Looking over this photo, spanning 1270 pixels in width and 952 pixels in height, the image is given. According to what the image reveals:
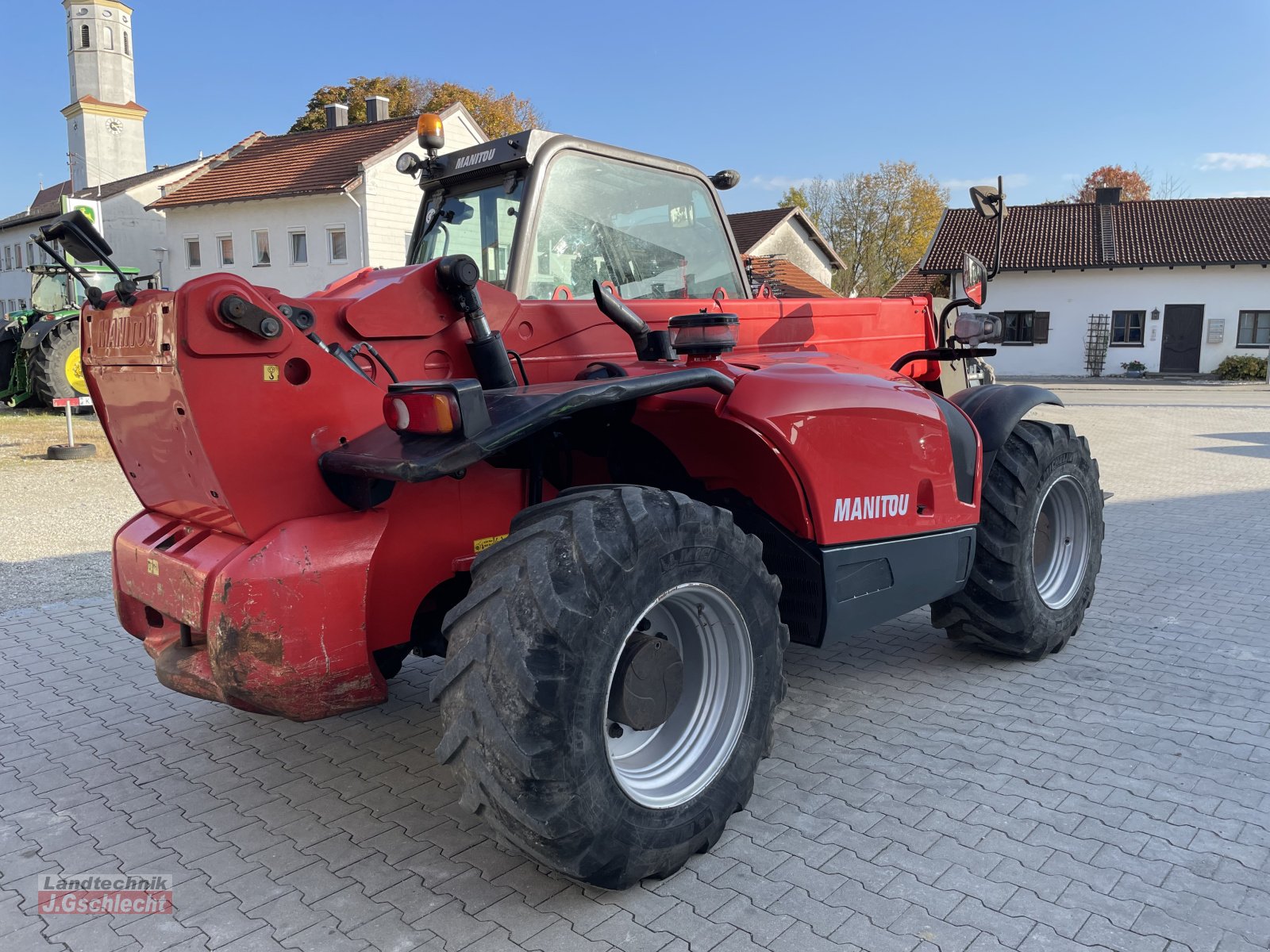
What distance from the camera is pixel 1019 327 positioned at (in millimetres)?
36156

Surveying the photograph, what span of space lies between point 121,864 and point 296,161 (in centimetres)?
3391

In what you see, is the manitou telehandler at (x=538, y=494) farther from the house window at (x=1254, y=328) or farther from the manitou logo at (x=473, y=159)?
the house window at (x=1254, y=328)

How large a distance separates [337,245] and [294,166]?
12.3 feet

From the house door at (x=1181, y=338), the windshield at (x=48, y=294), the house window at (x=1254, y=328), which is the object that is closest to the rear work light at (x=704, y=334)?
the windshield at (x=48, y=294)

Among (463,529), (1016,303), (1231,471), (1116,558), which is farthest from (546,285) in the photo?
(1016,303)

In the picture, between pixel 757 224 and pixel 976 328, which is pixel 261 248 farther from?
pixel 976 328

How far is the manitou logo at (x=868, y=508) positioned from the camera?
3395 mm

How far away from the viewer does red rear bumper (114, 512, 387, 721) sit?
104 inches

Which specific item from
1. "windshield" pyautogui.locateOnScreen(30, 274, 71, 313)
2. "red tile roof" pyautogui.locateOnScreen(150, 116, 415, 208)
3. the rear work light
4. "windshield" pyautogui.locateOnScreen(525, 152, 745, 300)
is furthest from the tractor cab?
"red tile roof" pyautogui.locateOnScreen(150, 116, 415, 208)

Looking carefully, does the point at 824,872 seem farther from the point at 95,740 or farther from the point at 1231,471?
the point at 1231,471

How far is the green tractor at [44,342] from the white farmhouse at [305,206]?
457 inches

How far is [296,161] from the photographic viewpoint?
3322cm

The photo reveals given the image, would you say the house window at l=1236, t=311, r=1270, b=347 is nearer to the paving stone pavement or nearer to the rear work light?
the paving stone pavement

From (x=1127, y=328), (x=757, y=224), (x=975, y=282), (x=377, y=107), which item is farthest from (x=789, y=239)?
(x=975, y=282)
